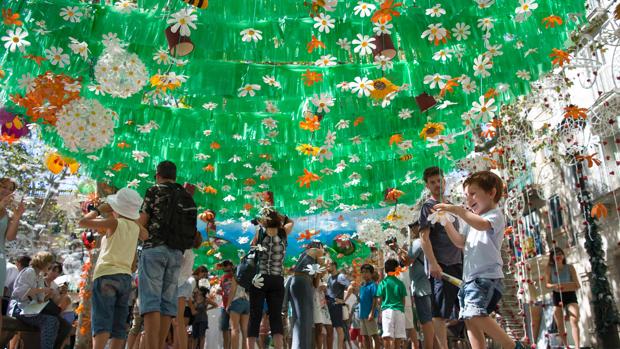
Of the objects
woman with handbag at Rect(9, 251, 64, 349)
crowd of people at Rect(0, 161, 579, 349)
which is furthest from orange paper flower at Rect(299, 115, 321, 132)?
woman with handbag at Rect(9, 251, 64, 349)

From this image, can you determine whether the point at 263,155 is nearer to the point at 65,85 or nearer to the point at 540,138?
the point at 65,85

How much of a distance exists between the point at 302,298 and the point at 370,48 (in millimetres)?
2439

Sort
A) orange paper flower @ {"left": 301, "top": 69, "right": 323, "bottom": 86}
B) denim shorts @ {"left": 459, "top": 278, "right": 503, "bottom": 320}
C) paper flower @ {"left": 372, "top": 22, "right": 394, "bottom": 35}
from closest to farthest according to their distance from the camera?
1. denim shorts @ {"left": 459, "top": 278, "right": 503, "bottom": 320}
2. paper flower @ {"left": 372, "top": 22, "right": 394, "bottom": 35}
3. orange paper flower @ {"left": 301, "top": 69, "right": 323, "bottom": 86}

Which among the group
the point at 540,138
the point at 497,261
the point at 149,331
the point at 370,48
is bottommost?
the point at 149,331

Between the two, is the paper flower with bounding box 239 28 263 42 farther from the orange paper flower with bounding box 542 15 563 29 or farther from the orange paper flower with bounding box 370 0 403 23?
the orange paper flower with bounding box 542 15 563 29

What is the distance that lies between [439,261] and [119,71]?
3.21m

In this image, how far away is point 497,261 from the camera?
3.19 metres

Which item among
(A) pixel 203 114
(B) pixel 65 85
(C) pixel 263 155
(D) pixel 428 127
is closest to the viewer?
(B) pixel 65 85

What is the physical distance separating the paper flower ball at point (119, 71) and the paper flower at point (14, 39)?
0.70 m

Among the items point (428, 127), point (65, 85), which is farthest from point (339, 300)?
A: point (65, 85)

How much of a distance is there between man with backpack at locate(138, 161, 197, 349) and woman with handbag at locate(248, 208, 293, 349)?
3.44 ft

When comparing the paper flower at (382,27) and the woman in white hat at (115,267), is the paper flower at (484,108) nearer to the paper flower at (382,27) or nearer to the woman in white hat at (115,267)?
the paper flower at (382,27)

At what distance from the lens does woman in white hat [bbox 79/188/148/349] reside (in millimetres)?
3564

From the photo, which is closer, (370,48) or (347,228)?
(370,48)
